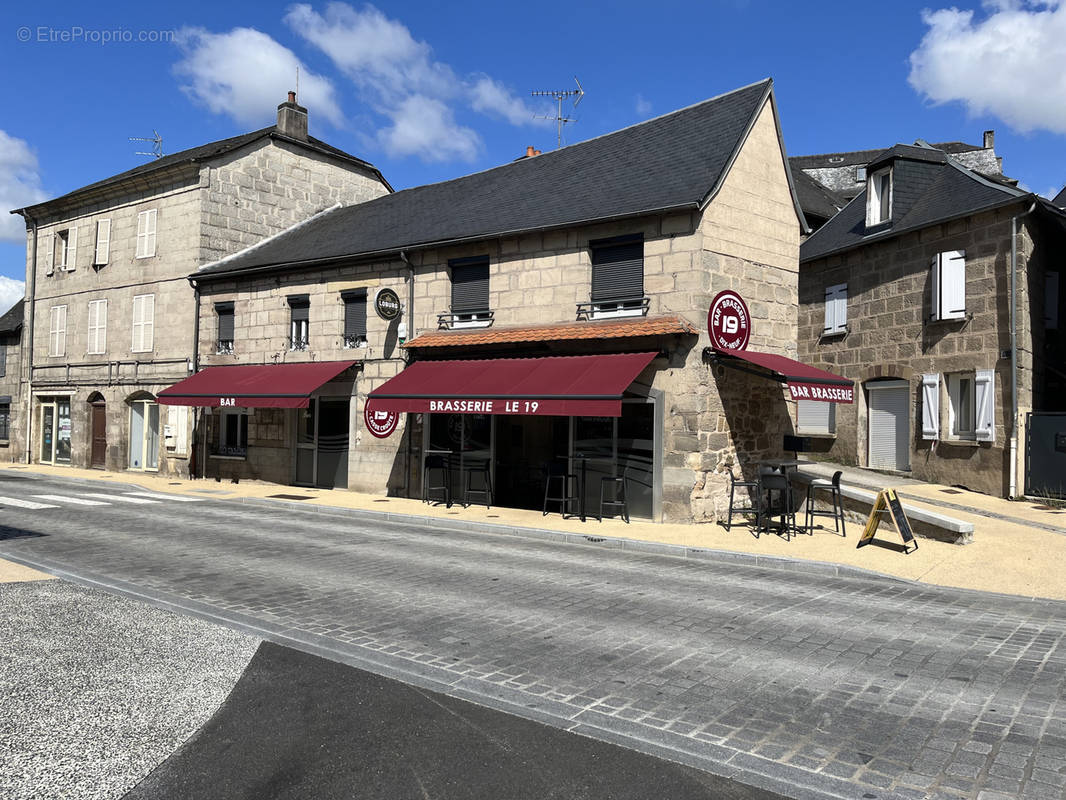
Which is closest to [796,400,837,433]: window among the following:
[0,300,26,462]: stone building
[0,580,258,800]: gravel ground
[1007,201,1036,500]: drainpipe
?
[1007,201,1036,500]: drainpipe

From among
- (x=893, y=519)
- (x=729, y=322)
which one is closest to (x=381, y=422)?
(x=729, y=322)

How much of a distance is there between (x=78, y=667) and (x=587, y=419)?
10.1m

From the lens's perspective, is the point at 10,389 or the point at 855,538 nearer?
the point at 855,538

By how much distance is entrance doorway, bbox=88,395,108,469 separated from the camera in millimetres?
23703

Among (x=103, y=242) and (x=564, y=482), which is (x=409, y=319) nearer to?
(x=564, y=482)

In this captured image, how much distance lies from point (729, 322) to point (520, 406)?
13.1 feet

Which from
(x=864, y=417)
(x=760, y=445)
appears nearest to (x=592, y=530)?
(x=760, y=445)

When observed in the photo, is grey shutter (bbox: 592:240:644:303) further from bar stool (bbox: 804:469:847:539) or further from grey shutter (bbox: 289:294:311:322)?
grey shutter (bbox: 289:294:311:322)

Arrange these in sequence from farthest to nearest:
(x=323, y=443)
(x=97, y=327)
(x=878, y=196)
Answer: (x=97, y=327), (x=878, y=196), (x=323, y=443)

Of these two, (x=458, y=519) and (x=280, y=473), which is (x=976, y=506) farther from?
(x=280, y=473)

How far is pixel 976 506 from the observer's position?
539 inches

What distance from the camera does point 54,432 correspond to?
993 inches

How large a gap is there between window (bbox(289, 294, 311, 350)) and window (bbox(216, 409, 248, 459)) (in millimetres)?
2745

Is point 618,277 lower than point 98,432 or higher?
higher
